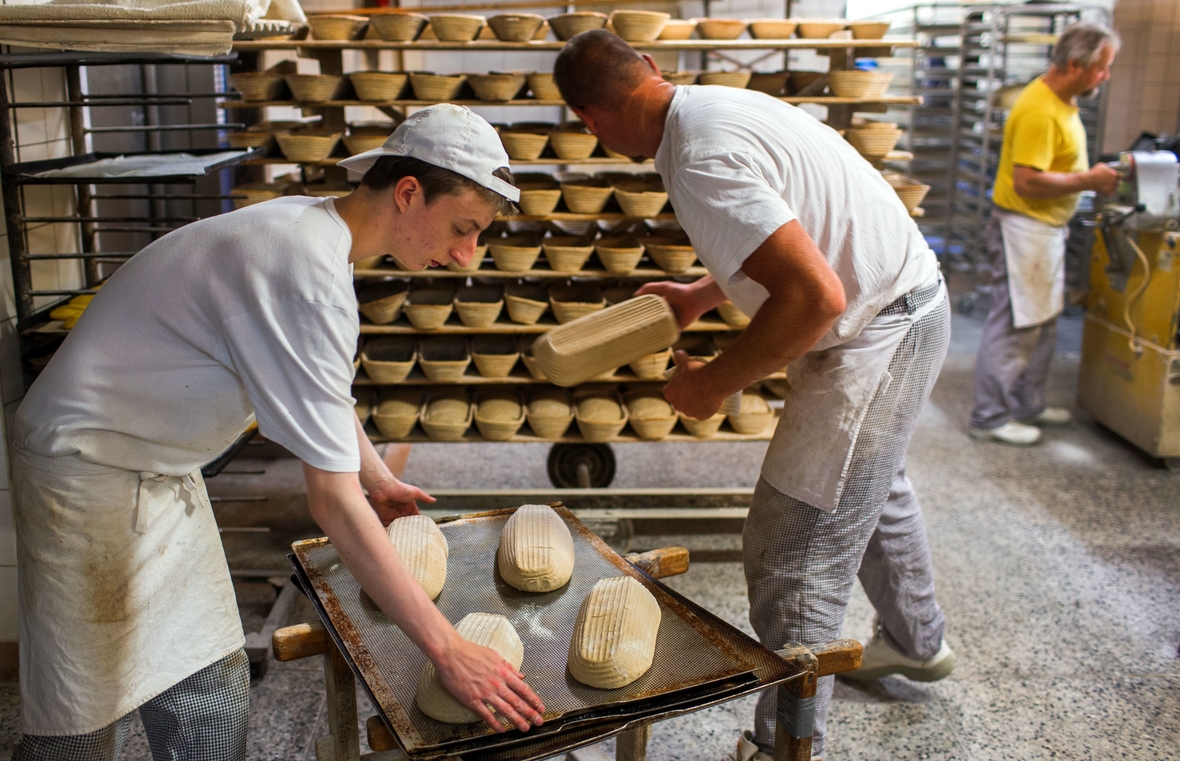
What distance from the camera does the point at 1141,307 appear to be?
14.0 feet

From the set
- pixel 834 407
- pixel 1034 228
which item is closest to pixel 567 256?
pixel 834 407

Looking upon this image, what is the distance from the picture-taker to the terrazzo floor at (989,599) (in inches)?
98.5

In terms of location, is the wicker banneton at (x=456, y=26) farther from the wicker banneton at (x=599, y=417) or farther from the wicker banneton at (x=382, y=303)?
the wicker banneton at (x=599, y=417)

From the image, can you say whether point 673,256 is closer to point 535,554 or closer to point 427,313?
point 427,313

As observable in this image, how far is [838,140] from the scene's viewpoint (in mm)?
2082

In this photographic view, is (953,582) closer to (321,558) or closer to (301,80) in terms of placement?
(321,558)

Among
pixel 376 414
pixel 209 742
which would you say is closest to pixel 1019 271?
pixel 376 414

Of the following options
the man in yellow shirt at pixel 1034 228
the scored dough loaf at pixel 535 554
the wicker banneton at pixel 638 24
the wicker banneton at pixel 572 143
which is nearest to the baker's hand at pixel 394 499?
the scored dough loaf at pixel 535 554

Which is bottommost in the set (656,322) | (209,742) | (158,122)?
(209,742)

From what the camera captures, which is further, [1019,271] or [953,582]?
[1019,271]

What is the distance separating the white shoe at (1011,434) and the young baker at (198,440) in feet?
11.9

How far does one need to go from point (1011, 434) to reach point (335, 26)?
3.39 m

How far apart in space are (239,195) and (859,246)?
1.89m

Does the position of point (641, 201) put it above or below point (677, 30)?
below
